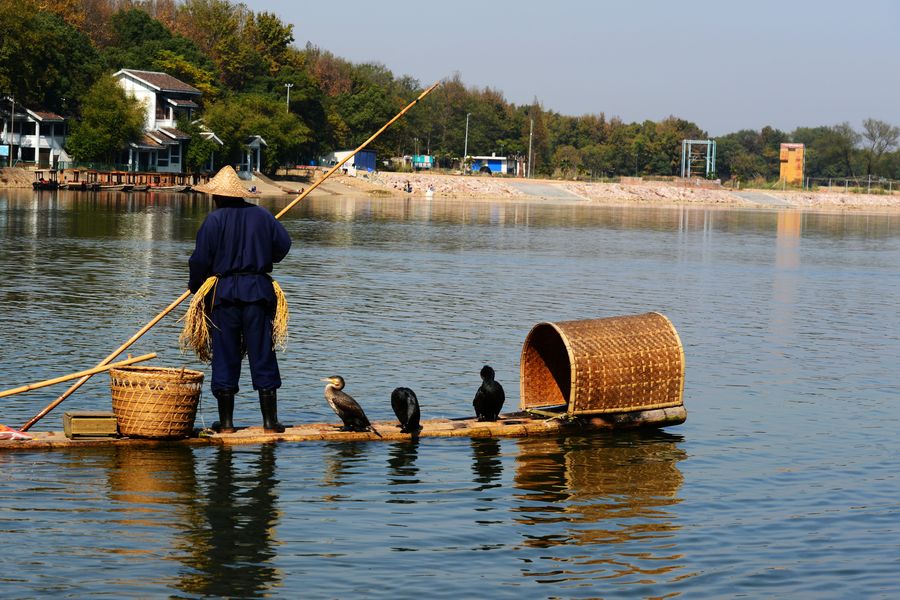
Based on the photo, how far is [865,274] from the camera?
36.0 meters

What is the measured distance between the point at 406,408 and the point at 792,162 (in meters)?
148

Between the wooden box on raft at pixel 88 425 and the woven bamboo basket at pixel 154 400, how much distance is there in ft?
0.39

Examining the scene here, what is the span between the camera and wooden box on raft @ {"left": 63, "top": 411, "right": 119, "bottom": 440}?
10516mm

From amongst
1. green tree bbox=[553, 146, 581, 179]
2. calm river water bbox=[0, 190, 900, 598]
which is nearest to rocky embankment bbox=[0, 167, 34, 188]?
calm river water bbox=[0, 190, 900, 598]

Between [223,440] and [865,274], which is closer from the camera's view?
[223,440]

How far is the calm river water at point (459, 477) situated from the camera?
815 cm

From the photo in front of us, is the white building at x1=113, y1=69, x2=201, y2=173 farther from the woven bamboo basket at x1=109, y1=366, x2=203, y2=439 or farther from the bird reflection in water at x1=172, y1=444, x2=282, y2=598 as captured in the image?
the bird reflection in water at x1=172, y1=444, x2=282, y2=598

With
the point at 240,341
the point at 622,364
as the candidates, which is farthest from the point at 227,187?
the point at 622,364

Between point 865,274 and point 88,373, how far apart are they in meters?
29.4

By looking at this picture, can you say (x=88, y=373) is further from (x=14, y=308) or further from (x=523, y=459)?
(x=14, y=308)

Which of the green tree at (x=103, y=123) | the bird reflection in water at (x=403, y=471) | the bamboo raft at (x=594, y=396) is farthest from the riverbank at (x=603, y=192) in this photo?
the bird reflection in water at (x=403, y=471)

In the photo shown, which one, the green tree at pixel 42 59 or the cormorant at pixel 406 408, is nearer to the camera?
the cormorant at pixel 406 408

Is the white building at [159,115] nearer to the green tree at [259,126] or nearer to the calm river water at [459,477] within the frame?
the green tree at [259,126]

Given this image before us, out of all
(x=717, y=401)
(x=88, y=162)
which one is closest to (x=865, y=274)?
(x=717, y=401)
